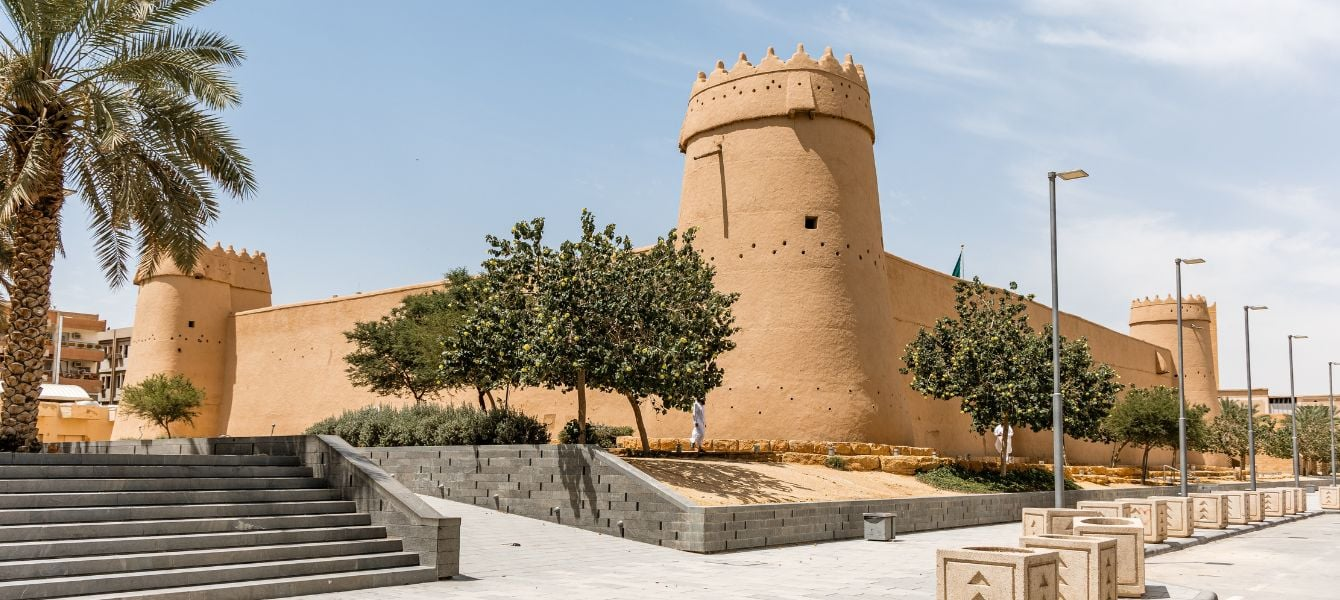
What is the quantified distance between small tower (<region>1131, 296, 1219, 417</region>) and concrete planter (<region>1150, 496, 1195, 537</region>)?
3751 centimetres

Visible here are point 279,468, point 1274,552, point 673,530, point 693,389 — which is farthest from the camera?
point 693,389

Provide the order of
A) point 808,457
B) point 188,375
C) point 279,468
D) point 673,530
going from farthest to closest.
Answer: point 188,375, point 808,457, point 673,530, point 279,468

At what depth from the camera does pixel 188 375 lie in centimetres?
4159

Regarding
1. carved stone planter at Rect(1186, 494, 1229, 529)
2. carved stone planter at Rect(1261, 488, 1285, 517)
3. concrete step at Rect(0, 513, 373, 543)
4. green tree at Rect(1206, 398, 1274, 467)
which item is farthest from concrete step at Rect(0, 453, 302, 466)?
green tree at Rect(1206, 398, 1274, 467)

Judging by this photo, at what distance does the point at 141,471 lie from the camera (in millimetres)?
12398

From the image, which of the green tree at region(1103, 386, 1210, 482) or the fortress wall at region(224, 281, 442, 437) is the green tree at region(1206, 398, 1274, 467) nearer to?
the green tree at region(1103, 386, 1210, 482)

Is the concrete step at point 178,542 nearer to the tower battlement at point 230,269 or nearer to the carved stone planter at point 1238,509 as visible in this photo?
the carved stone planter at point 1238,509

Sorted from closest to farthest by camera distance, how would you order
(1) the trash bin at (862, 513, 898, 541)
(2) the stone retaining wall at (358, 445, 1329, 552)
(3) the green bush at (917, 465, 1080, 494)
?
1. (2) the stone retaining wall at (358, 445, 1329, 552)
2. (1) the trash bin at (862, 513, 898, 541)
3. (3) the green bush at (917, 465, 1080, 494)

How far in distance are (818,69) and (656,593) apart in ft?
59.3

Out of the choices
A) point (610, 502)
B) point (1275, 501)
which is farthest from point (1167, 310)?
point (610, 502)

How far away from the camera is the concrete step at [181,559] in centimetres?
970

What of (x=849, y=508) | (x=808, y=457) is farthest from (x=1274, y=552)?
(x=808, y=457)

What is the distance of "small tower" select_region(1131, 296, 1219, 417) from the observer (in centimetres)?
5369

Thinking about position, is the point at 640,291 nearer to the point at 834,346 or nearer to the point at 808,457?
the point at 808,457
